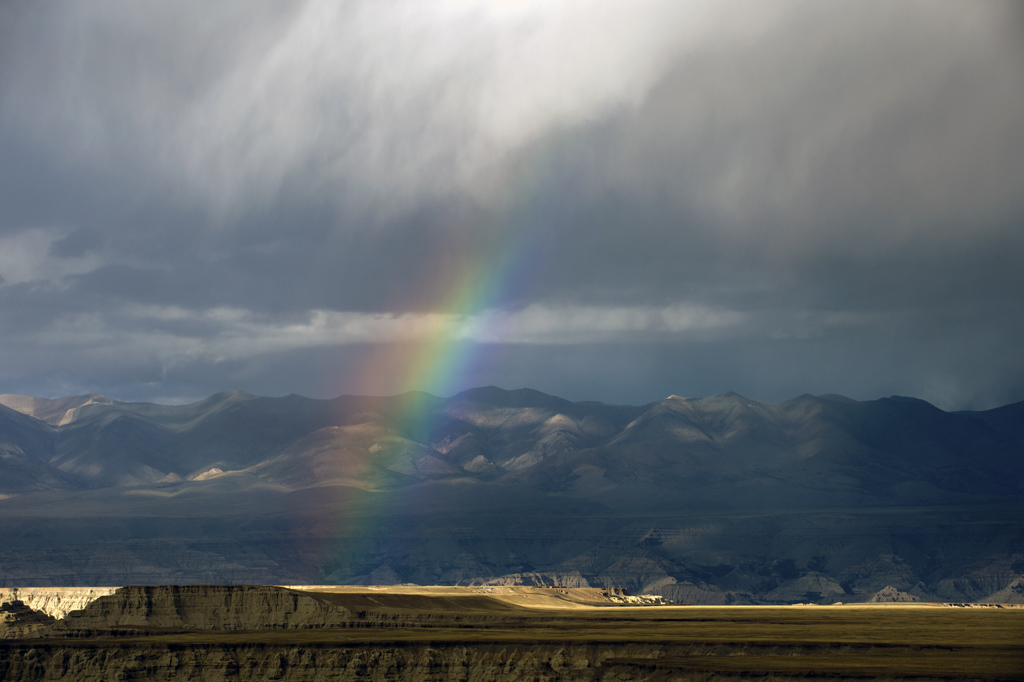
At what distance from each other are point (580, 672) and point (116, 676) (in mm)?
63140

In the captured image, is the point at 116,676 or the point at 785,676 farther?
the point at 116,676

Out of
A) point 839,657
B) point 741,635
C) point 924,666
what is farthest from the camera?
point 741,635

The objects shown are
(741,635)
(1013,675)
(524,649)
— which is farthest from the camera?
(741,635)

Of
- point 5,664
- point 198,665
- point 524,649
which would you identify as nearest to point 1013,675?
point 524,649

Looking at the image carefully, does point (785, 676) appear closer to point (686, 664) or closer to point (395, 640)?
point (686, 664)

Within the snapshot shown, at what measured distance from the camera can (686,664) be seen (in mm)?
157750

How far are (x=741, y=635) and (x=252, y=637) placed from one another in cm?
7225

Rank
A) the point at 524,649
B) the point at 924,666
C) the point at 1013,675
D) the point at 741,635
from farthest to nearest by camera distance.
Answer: the point at 741,635
the point at 524,649
the point at 924,666
the point at 1013,675

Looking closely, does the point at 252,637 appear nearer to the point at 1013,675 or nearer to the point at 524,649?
the point at 524,649

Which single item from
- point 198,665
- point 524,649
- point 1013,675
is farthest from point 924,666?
point 198,665

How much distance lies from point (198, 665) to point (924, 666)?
9334 cm

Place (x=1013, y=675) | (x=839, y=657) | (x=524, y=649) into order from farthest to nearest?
(x=524, y=649) < (x=839, y=657) < (x=1013, y=675)

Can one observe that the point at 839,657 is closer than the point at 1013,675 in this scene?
No

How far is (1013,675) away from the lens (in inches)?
5413
